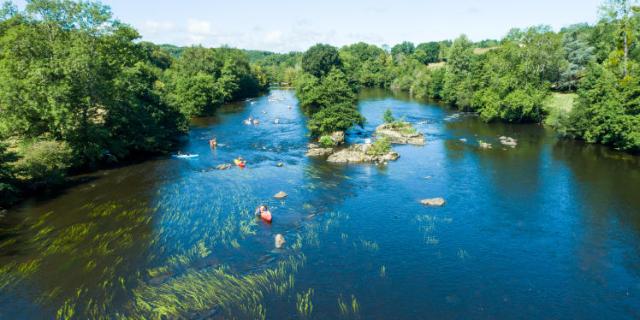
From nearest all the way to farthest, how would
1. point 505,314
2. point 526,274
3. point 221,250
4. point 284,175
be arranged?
point 505,314 < point 526,274 < point 221,250 < point 284,175

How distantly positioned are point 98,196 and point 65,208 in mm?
3963

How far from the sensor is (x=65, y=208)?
43438mm

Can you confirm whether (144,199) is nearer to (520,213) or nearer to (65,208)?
(65,208)

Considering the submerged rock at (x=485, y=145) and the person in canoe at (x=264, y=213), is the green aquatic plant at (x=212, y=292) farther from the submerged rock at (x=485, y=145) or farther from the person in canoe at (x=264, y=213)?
the submerged rock at (x=485, y=145)

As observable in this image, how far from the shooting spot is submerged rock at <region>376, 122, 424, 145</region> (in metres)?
76.1

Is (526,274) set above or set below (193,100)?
below

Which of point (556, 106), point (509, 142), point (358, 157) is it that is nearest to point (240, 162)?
point (358, 157)

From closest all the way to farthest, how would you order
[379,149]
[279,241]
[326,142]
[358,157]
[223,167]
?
1. [279,241]
2. [223,167]
3. [358,157]
4. [379,149]
5. [326,142]

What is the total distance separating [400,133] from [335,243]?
47.6m

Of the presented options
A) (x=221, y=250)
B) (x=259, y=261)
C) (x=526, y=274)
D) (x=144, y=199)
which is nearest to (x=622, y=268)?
(x=526, y=274)

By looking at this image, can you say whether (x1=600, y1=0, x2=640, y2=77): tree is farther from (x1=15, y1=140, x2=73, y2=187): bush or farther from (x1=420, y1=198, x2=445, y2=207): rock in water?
(x1=15, y1=140, x2=73, y2=187): bush

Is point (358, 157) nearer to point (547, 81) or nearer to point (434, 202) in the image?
point (434, 202)

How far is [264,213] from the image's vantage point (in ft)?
133

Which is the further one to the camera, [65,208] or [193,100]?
[193,100]
